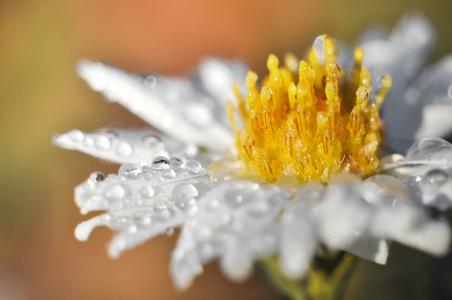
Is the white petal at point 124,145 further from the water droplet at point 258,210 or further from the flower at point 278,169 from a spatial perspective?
the water droplet at point 258,210

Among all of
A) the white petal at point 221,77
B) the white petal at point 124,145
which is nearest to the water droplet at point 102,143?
the white petal at point 124,145

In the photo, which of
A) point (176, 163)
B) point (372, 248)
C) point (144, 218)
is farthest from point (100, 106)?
point (372, 248)

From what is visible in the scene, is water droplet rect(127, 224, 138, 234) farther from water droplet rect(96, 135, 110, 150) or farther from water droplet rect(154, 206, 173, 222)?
water droplet rect(96, 135, 110, 150)

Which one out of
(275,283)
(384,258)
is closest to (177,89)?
(275,283)

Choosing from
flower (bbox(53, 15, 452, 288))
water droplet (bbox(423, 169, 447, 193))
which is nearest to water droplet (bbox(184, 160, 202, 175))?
flower (bbox(53, 15, 452, 288))

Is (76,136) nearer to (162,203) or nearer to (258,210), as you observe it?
(162,203)

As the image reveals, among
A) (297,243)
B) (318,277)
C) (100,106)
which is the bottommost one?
(100,106)

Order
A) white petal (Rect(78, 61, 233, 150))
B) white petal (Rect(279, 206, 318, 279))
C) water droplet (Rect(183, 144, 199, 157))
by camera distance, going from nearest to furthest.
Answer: white petal (Rect(279, 206, 318, 279)) < water droplet (Rect(183, 144, 199, 157)) < white petal (Rect(78, 61, 233, 150))
